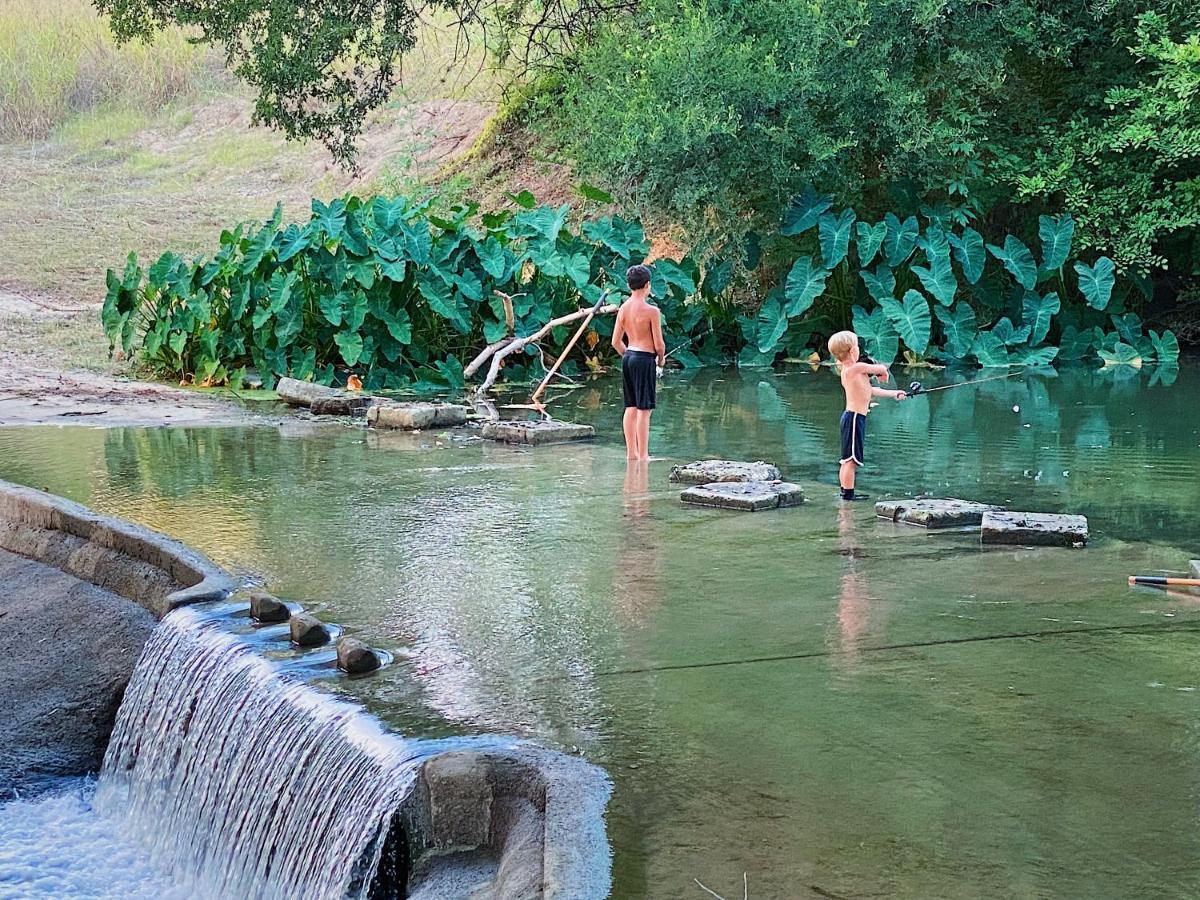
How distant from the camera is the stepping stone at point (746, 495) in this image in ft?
29.7

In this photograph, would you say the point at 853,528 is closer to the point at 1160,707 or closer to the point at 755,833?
the point at 1160,707

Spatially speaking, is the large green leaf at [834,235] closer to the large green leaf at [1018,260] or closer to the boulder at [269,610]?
the large green leaf at [1018,260]

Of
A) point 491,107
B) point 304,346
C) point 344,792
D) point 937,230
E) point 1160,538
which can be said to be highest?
point 491,107

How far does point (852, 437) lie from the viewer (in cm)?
945

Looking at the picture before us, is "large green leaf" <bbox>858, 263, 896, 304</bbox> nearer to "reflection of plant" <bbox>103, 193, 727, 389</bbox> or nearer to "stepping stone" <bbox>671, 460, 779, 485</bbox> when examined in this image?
"reflection of plant" <bbox>103, 193, 727, 389</bbox>

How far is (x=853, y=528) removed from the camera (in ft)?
27.9

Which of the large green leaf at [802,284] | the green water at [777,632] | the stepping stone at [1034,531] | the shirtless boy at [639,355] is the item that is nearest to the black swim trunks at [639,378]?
the shirtless boy at [639,355]

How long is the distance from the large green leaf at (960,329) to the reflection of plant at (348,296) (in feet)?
14.6

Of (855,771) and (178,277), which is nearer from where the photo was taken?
(855,771)

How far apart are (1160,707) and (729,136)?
1236 cm

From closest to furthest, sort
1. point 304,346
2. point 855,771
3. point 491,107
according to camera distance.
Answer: point 855,771 → point 304,346 → point 491,107

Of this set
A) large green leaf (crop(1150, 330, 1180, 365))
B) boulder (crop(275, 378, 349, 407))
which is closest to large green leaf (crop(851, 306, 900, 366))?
large green leaf (crop(1150, 330, 1180, 365))

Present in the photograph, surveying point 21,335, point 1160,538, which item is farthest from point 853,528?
point 21,335

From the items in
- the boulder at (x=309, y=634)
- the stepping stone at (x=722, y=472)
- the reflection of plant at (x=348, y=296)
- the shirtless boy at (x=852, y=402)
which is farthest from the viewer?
the reflection of plant at (x=348, y=296)
